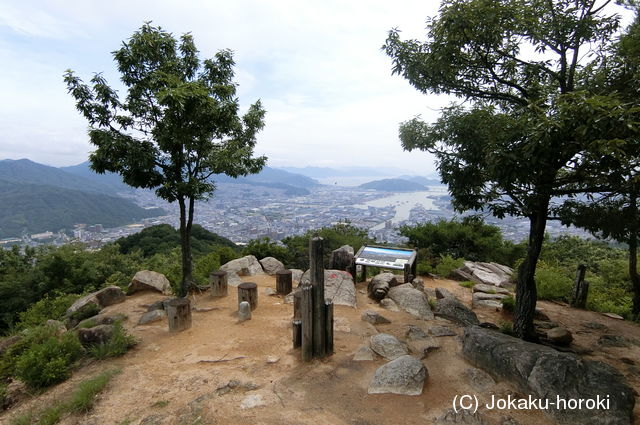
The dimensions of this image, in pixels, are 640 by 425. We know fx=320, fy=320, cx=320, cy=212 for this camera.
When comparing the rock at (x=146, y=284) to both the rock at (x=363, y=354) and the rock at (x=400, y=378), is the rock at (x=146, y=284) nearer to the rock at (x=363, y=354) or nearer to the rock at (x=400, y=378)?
the rock at (x=363, y=354)

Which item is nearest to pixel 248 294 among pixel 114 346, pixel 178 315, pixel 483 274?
pixel 178 315

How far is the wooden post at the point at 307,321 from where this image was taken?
529 centimetres

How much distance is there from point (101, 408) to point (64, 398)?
86 cm

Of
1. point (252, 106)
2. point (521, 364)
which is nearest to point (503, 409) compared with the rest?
point (521, 364)

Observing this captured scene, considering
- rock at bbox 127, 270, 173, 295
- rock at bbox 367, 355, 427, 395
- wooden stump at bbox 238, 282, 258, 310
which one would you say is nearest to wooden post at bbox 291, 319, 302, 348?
rock at bbox 367, 355, 427, 395

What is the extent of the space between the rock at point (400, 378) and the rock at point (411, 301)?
331 centimetres

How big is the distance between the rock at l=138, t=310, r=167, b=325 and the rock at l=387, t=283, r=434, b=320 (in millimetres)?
5878

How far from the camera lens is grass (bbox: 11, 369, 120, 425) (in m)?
4.17

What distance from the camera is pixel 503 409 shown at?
4.10 metres

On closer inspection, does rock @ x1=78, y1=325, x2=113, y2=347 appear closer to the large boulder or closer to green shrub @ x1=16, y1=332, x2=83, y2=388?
green shrub @ x1=16, y1=332, x2=83, y2=388

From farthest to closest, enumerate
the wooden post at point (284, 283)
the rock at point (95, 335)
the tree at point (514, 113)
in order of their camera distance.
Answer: the wooden post at point (284, 283), the rock at point (95, 335), the tree at point (514, 113)

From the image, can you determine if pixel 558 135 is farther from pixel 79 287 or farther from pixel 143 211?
pixel 143 211

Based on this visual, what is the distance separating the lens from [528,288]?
6078 mm

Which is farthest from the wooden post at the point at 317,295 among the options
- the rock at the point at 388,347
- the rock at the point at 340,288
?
the rock at the point at 340,288
